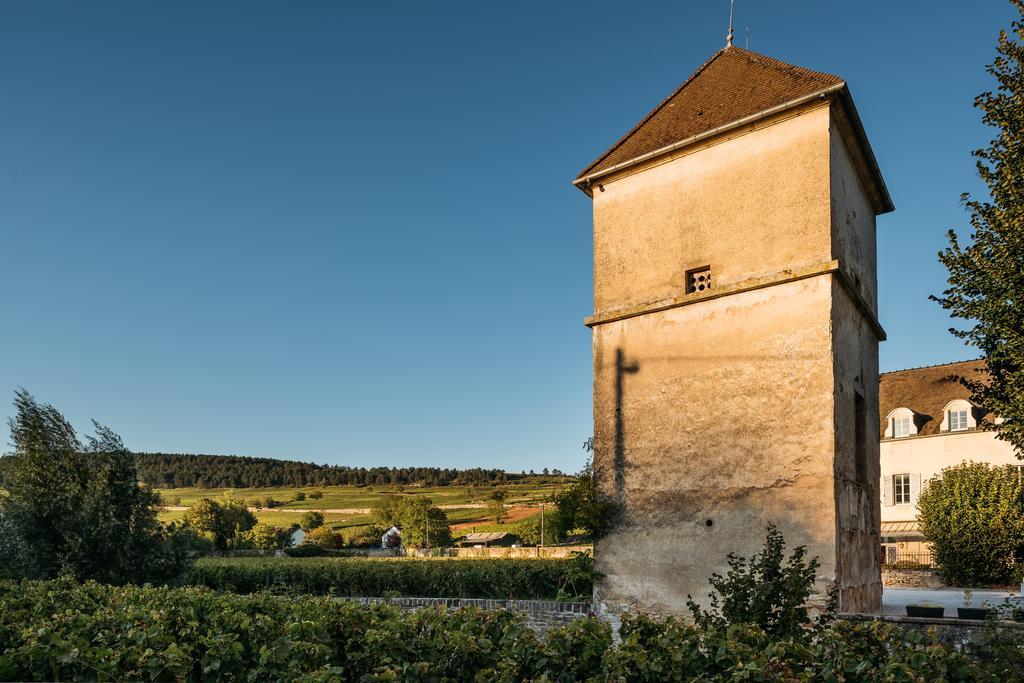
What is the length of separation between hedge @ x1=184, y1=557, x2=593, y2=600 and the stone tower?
2235 millimetres

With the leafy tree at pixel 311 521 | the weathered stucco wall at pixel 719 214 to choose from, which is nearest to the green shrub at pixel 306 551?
the leafy tree at pixel 311 521

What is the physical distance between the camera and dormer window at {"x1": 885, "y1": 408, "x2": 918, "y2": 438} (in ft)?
112

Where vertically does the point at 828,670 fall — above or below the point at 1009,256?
below

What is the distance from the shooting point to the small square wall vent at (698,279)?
11.3 metres

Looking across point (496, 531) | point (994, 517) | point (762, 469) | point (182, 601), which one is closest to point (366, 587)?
point (182, 601)

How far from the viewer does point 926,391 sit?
35906 mm

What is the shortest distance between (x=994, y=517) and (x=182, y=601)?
91.2 feet

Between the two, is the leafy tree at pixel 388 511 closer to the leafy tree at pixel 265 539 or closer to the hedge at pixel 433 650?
the leafy tree at pixel 265 539

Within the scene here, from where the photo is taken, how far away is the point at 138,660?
6586 millimetres

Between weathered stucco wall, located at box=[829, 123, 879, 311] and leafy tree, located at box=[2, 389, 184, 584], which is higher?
weathered stucco wall, located at box=[829, 123, 879, 311]

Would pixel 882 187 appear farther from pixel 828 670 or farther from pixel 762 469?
pixel 828 670

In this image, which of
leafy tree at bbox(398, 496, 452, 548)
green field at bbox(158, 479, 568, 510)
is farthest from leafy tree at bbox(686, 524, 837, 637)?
green field at bbox(158, 479, 568, 510)

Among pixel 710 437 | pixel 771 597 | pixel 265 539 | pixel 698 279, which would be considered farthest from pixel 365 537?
pixel 771 597

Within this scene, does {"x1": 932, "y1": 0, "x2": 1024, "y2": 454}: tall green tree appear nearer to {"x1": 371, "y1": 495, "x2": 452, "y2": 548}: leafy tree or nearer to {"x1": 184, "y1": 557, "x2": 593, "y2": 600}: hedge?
{"x1": 184, "y1": 557, "x2": 593, "y2": 600}: hedge
